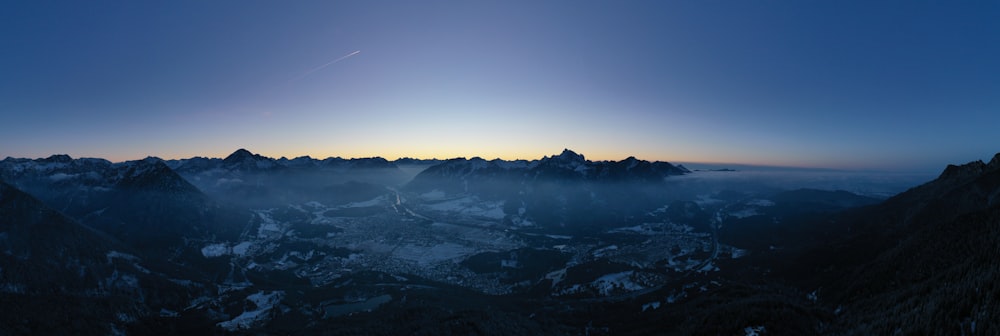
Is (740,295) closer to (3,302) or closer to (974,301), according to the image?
(974,301)

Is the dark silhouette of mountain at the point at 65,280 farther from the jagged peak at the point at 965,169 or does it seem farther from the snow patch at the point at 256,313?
the jagged peak at the point at 965,169

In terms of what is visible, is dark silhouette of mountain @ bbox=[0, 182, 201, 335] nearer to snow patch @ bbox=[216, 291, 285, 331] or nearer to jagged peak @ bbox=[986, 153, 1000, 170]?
snow patch @ bbox=[216, 291, 285, 331]

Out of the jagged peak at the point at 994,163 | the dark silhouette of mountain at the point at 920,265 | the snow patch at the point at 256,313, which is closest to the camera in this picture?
the dark silhouette of mountain at the point at 920,265

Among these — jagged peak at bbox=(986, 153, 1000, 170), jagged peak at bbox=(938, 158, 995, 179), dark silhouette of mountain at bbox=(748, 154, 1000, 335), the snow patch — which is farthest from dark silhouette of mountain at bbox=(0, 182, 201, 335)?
jagged peak at bbox=(938, 158, 995, 179)

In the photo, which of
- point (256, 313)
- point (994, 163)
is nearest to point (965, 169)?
point (994, 163)

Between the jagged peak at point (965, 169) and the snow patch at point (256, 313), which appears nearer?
the snow patch at point (256, 313)

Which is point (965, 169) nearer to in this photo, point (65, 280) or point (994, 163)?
point (994, 163)

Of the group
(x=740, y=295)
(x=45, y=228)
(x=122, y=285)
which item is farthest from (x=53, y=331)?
(x=740, y=295)

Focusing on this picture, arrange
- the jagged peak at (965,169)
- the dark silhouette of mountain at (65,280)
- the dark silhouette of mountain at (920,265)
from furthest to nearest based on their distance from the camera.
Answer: the jagged peak at (965,169) < the dark silhouette of mountain at (65,280) < the dark silhouette of mountain at (920,265)

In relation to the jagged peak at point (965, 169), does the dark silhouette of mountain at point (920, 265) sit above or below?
below

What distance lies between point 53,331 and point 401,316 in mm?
91762

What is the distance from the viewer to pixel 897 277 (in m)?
89.6

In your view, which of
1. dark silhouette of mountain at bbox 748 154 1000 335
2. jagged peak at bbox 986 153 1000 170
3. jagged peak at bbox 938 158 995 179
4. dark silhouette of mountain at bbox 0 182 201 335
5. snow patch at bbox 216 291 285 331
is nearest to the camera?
dark silhouette of mountain at bbox 748 154 1000 335

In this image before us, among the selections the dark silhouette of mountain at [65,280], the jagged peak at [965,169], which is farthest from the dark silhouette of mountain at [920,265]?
the dark silhouette of mountain at [65,280]
